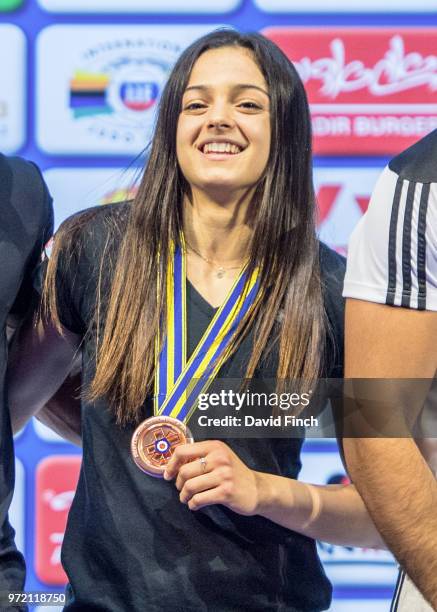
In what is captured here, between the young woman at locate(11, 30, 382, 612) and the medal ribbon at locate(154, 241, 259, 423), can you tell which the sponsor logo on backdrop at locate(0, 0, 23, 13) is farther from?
the medal ribbon at locate(154, 241, 259, 423)

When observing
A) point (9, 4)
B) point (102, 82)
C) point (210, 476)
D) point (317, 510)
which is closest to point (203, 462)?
point (210, 476)

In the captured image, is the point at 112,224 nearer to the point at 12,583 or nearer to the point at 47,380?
the point at 47,380

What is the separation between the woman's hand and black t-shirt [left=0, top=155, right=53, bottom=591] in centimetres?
25

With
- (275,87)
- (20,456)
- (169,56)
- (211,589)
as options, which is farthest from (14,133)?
(211,589)

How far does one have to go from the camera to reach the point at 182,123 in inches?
56.9

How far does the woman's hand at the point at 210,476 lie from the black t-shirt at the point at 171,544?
0.06 meters

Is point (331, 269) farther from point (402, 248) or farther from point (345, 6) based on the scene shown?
point (345, 6)

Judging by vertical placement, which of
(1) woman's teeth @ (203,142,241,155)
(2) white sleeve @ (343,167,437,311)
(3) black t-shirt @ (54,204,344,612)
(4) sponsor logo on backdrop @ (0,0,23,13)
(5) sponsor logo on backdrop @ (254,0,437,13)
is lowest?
(3) black t-shirt @ (54,204,344,612)

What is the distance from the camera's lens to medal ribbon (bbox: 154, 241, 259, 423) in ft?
4.42

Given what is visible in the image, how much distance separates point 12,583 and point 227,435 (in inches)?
13.6

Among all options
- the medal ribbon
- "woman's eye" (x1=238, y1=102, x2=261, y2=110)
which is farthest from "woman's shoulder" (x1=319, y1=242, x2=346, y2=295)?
"woman's eye" (x1=238, y1=102, x2=261, y2=110)

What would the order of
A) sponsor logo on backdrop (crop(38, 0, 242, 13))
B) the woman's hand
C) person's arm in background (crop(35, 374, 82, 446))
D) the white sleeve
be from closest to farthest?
1. the white sleeve
2. the woman's hand
3. person's arm in background (crop(35, 374, 82, 446))
4. sponsor logo on backdrop (crop(38, 0, 242, 13))

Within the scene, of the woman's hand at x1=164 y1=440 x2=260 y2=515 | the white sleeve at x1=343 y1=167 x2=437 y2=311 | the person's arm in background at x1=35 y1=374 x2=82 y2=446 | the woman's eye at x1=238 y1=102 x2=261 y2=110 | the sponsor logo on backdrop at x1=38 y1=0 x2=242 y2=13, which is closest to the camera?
the white sleeve at x1=343 y1=167 x2=437 y2=311

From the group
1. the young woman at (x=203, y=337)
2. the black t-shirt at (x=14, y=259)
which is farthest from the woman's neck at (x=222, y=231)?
the black t-shirt at (x=14, y=259)
